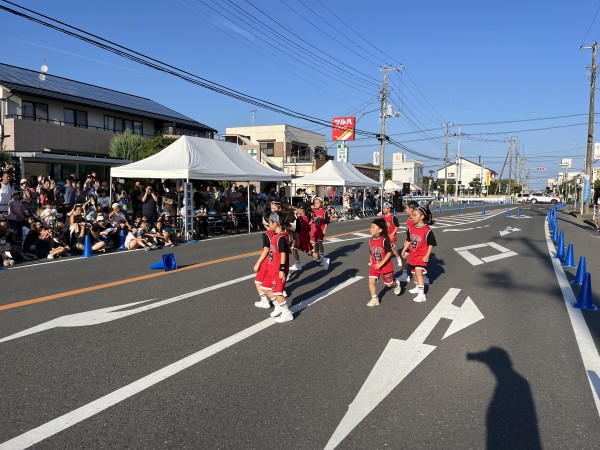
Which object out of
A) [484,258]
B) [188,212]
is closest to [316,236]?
[484,258]

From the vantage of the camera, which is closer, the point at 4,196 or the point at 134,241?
the point at 134,241

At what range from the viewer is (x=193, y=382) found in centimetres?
420

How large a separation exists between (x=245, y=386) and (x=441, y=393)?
1728mm

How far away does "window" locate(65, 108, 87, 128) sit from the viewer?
28.9m

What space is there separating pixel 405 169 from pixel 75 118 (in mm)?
72027

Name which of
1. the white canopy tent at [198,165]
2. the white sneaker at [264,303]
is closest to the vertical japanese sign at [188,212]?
the white canopy tent at [198,165]

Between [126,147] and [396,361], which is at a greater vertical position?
[126,147]

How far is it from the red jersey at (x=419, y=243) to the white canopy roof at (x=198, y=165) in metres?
9.33

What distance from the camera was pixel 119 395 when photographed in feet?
12.8

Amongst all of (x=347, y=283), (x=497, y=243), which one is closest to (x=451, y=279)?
(x=347, y=283)

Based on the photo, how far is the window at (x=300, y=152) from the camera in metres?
57.7

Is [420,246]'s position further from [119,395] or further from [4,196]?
[4,196]

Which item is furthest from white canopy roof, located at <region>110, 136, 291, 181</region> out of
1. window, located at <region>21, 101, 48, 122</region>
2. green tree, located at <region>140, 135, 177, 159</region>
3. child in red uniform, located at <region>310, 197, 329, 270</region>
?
window, located at <region>21, 101, 48, 122</region>

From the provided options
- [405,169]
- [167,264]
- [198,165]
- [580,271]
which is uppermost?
[405,169]
